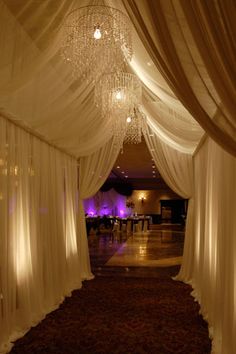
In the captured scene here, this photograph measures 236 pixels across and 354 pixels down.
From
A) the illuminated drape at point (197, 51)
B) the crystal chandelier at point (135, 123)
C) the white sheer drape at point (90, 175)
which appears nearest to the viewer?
the illuminated drape at point (197, 51)

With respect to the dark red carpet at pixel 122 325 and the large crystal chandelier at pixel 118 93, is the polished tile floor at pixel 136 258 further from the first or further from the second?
the large crystal chandelier at pixel 118 93

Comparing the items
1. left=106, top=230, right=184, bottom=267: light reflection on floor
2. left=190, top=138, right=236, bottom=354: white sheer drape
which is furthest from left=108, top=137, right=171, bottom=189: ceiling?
left=190, top=138, right=236, bottom=354: white sheer drape

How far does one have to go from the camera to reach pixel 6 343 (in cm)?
329

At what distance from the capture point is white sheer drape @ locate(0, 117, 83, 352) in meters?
3.50

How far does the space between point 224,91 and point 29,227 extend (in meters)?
3.07

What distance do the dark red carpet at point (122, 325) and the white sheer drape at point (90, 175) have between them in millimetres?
996

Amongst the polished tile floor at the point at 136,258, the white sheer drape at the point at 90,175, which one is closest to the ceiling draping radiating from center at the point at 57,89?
the white sheer drape at the point at 90,175

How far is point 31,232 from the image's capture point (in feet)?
13.9

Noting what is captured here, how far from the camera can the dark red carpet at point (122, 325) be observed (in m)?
3.31

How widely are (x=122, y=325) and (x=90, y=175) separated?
3.16 metres

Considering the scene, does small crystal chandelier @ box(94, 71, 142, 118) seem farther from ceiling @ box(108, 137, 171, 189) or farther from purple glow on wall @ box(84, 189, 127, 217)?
purple glow on wall @ box(84, 189, 127, 217)

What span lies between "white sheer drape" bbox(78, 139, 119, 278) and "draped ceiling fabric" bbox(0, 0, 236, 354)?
0.02 m

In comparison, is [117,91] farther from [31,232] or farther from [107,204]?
[107,204]

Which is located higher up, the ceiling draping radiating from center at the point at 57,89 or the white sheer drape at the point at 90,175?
the ceiling draping radiating from center at the point at 57,89
